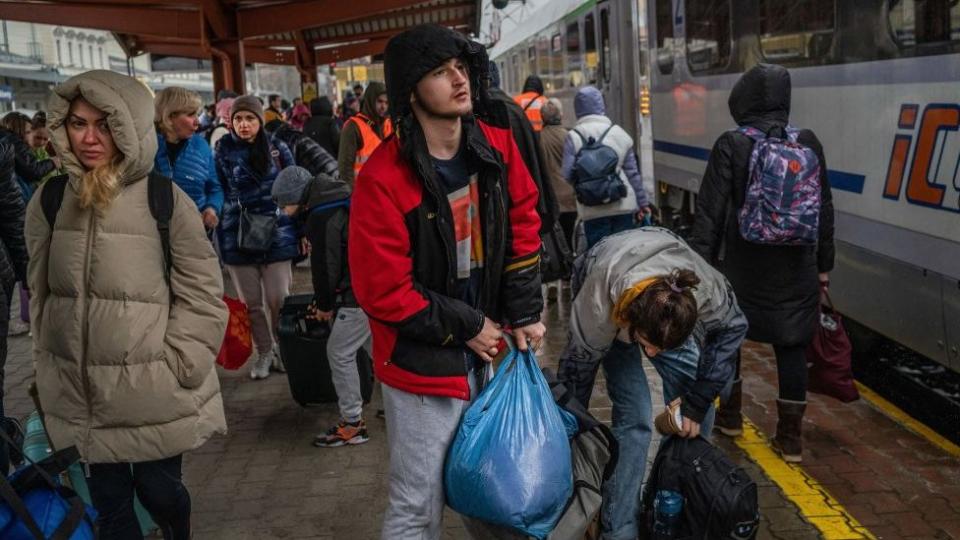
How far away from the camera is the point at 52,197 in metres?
3.29

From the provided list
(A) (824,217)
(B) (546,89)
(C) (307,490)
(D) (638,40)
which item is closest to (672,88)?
(D) (638,40)

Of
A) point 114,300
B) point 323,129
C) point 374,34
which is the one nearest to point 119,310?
point 114,300

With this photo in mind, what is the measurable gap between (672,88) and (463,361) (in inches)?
309

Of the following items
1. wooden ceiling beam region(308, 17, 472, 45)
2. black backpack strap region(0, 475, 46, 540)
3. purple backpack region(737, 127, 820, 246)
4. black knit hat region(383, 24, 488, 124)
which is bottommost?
black backpack strap region(0, 475, 46, 540)

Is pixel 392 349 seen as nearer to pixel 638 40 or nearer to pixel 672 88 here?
pixel 672 88

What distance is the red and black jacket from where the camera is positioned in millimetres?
2926

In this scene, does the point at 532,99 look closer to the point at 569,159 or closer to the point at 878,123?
the point at 569,159

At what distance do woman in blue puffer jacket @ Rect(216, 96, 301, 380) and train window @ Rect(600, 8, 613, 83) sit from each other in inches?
343

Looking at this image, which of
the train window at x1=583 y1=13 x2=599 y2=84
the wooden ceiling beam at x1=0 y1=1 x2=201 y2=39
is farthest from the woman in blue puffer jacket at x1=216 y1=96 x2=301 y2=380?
the train window at x1=583 y1=13 x2=599 y2=84

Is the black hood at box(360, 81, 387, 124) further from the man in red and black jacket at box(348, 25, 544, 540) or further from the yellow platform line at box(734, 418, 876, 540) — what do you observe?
the man in red and black jacket at box(348, 25, 544, 540)

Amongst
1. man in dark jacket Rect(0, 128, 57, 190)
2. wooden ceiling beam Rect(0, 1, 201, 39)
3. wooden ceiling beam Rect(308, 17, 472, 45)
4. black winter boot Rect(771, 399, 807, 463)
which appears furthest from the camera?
wooden ceiling beam Rect(308, 17, 472, 45)

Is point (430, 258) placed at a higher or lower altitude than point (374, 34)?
lower

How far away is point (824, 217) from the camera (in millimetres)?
4699

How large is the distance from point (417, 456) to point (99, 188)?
51.2 inches
